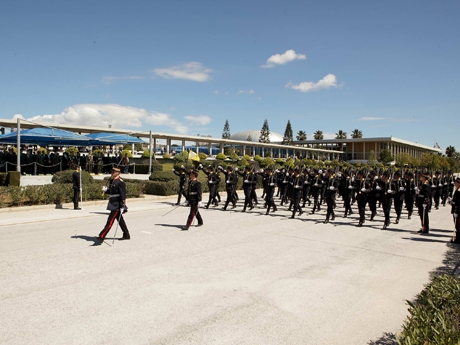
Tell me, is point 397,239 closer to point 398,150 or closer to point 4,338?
point 4,338

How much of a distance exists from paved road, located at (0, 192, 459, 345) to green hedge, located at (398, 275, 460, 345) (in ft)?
2.39

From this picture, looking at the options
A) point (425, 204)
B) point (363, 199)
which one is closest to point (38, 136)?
point (363, 199)

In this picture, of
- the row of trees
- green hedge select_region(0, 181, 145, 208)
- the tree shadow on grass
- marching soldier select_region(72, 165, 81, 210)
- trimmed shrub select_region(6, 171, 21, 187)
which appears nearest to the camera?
the tree shadow on grass

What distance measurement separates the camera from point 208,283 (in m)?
6.50

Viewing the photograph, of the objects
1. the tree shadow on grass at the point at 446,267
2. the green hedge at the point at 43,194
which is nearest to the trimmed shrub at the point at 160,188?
the green hedge at the point at 43,194

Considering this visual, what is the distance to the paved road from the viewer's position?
4.75 m

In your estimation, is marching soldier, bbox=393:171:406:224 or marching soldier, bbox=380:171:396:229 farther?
marching soldier, bbox=393:171:406:224

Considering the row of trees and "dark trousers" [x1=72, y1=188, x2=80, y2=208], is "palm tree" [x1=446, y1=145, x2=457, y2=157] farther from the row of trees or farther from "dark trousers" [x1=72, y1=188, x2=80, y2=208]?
"dark trousers" [x1=72, y1=188, x2=80, y2=208]

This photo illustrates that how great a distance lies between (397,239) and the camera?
11.1 metres

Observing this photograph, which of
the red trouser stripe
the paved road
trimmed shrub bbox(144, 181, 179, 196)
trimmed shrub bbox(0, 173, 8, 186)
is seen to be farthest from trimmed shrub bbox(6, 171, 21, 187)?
the red trouser stripe

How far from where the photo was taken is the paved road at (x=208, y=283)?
15.6ft

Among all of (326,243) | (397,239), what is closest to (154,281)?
(326,243)

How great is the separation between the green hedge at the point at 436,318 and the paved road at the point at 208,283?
0.73 metres

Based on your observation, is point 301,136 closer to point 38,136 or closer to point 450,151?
point 450,151
